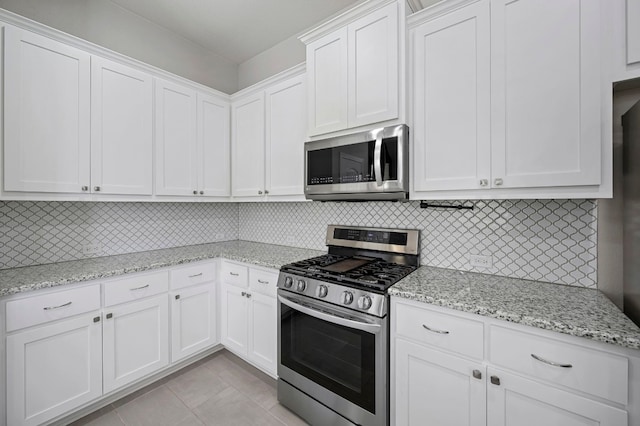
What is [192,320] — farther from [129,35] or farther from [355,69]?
[129,35]

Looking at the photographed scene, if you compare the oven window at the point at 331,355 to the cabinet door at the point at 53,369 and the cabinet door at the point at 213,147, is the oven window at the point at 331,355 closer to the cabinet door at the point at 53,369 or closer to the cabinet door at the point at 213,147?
the cabinet door at the point at 53,369

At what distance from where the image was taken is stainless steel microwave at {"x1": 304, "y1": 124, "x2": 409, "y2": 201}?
1.72 m

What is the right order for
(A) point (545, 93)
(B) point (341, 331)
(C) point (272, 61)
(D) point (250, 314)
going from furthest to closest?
(C) point (272, 61) → (D) point (250, 314) → (B) point (341, 331) → (A) point (545, 93)

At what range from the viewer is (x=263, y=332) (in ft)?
7.29

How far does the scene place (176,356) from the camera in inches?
91.8

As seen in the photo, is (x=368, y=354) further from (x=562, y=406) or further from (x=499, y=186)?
(x=499, y=186)

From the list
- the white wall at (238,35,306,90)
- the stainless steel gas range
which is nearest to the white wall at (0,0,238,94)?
the white wall at (238,35,306,90)

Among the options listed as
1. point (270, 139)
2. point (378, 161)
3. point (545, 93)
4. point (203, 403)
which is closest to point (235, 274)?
point (203, 403)

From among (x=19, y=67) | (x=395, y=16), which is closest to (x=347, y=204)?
(x=395, y=16)

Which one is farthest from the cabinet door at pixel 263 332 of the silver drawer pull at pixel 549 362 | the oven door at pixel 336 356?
the silver drawer pull at pixel 549 362

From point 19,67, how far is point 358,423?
297cm

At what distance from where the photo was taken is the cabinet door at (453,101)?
4.97 feet

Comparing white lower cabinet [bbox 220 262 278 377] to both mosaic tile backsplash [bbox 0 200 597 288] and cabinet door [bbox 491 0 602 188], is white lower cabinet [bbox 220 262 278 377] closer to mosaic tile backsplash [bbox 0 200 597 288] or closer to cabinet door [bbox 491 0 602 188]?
mosaic tile backsplash [bbox 0 200 597 288]

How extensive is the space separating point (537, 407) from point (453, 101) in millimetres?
1512
